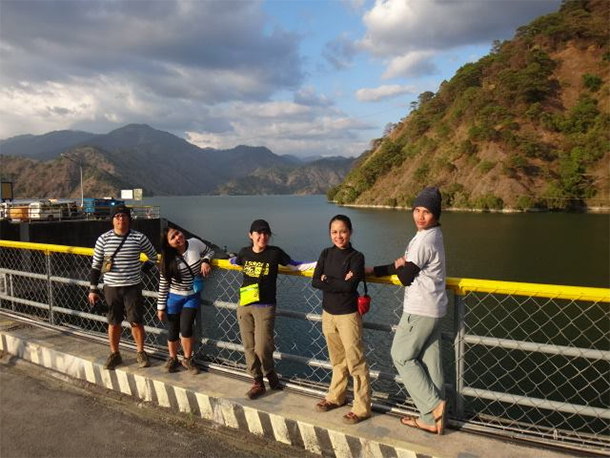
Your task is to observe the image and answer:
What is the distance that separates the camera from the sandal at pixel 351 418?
3545 mm

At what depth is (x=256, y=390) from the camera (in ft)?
13.3

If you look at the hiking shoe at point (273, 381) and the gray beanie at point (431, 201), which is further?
the hiking shoe at point (273, 381)

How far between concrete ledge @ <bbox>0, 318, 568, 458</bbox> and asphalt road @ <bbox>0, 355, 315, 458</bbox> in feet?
0.32

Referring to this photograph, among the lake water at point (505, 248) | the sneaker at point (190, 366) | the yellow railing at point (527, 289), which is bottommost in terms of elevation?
the lake water at point (505, 248)

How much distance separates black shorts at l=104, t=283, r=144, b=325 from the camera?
4867 mm

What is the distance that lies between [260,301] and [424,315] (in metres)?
1.56

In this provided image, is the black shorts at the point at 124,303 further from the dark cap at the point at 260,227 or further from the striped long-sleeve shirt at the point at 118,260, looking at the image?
the dark cap at the point at 260,227

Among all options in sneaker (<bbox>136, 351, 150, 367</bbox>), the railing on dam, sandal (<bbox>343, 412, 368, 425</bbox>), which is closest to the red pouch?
the railing on dam

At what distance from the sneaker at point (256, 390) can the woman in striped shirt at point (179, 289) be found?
814mm

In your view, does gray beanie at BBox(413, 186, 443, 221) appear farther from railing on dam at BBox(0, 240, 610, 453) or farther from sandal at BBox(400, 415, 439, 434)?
sandal at BBox(400, 415, 439, 434)

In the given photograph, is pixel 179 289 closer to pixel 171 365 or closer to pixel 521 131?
pixel 171 365

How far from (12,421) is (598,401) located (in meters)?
11.7

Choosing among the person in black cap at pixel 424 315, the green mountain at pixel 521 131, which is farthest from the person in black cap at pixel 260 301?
the green mountain at pixel 521 131

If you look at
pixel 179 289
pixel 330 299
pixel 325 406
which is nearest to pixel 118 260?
pixel 179 289
